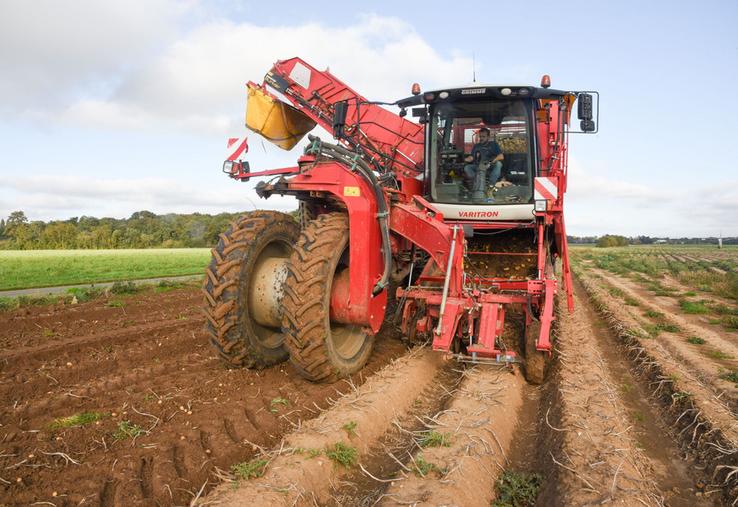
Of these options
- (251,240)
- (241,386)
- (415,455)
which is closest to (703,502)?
(415,455)

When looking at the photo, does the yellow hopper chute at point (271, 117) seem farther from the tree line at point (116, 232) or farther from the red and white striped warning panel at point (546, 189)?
the tree line at point (116, 232)

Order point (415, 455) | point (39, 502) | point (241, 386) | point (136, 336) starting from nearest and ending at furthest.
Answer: point (39, 502), point (415, 455), point (241, 386), point (136, 336)

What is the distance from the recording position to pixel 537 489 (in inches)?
137

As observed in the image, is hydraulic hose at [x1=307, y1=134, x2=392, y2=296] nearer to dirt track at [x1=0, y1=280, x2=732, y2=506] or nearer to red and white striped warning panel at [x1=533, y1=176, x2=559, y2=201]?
dirt track at [x1=0, y1=280, x2=732, y2=506]

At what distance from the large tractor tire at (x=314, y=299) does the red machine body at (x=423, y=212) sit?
259mm

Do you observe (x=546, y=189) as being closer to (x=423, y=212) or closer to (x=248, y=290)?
(x=423, y=212)

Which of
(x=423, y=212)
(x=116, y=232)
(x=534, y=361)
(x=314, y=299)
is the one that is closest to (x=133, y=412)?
(x=314, y=299)

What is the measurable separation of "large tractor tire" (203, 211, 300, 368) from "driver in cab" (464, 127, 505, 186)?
2765mm

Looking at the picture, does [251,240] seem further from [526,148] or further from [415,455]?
[526,148]

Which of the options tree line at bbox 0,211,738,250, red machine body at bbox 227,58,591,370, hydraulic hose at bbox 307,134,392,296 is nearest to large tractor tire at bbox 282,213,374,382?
red machine body at bbox 227,58,591,370

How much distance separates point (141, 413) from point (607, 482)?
12.1ft

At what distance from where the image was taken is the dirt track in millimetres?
3277

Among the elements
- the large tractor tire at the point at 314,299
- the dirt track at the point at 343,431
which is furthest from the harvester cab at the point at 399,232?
the dirt track at the point at 343,431

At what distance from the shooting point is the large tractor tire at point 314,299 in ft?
15.3
